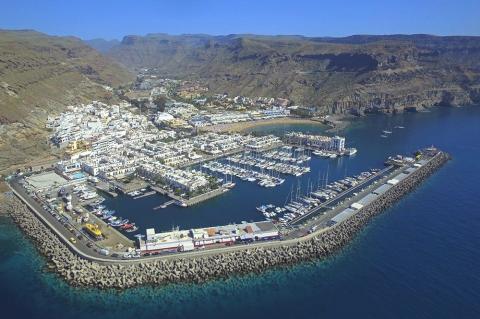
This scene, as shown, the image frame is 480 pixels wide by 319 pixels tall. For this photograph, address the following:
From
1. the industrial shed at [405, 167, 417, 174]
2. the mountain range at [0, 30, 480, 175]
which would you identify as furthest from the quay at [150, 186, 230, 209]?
the industrial shed at [405, 167, 417, 174]

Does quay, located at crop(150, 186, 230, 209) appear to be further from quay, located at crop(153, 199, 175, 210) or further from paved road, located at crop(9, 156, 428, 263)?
paved road, located at crop(9, 156, 428, 263)

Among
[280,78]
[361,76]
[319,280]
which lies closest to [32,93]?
[319,280]

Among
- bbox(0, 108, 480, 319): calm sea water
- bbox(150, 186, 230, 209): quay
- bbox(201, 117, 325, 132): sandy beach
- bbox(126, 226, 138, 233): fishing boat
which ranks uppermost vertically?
bbox(201, 117, 325, 132): sandy beach

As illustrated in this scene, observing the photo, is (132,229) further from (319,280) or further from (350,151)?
(350,151)

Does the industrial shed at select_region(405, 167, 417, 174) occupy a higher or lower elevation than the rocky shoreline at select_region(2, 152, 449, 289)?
higher

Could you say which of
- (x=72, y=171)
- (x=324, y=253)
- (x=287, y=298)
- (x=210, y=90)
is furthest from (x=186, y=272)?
(x=210, y=90)

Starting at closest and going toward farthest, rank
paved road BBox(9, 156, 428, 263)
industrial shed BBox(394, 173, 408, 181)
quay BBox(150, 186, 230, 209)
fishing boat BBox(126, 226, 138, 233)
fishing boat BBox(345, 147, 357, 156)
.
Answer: paved road BBox(9, 156, 428, 263) < fishing boat BBox(126, 226, 138, 233) < quay BBox(150, 186, 230, 209) < industrial shed BBox(394, 173, 408, 181) < fishing boat BBox(345, 147, 357, 156)

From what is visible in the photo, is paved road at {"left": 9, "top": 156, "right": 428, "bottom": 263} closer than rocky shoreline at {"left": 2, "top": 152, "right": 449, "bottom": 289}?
No
